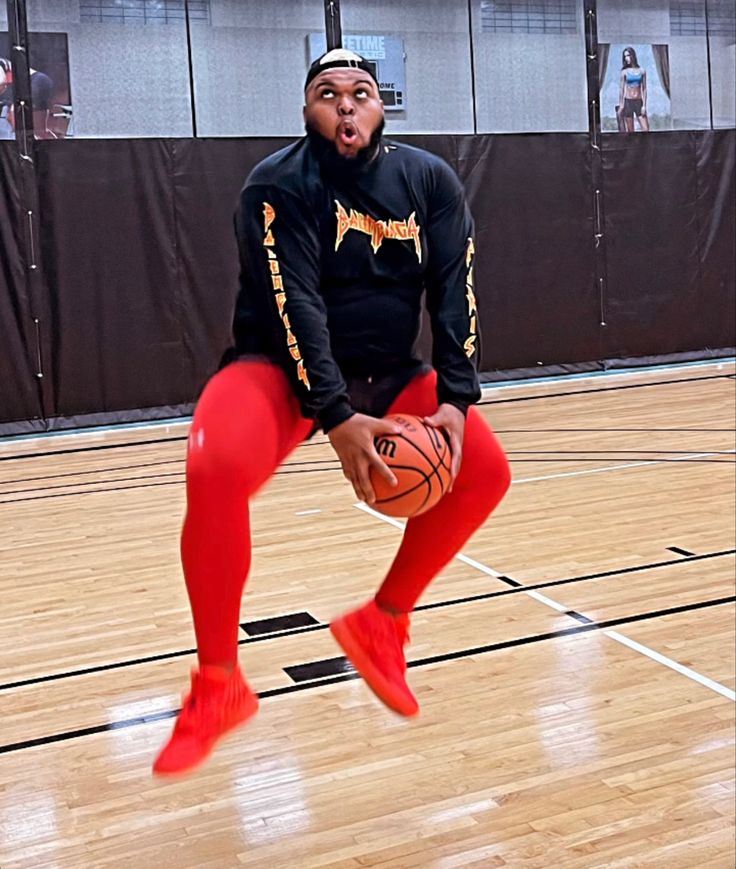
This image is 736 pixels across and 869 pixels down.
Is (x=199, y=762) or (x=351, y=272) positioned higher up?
(x=351, y=272)

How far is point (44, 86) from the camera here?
916 centimetres

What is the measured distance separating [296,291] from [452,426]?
315 millimetres

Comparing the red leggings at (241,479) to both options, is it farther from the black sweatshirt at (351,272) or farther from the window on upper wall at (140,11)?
the window on upper wall at (140,11)

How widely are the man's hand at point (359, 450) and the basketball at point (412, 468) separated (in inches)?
0.6

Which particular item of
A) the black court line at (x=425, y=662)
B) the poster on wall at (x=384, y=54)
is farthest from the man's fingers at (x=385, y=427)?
the poster on wall at (x=384, y=54)

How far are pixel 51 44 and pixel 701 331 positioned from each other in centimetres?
678

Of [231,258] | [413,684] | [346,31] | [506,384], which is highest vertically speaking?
[346,31]

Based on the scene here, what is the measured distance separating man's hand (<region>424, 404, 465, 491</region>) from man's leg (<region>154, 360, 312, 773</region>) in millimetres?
203

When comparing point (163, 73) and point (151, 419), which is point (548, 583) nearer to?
point (151, 419)

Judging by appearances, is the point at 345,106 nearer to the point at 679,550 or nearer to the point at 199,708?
the point at 199,708

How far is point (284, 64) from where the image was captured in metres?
9.84

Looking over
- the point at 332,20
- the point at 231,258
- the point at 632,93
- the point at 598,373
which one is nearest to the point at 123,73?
the point at 231,258

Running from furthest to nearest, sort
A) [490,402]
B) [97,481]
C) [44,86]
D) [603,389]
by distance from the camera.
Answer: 1. [603,389]
2. [490,402]
3. [44,86]
4. [97,481]

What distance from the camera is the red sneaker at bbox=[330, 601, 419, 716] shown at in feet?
6.59
